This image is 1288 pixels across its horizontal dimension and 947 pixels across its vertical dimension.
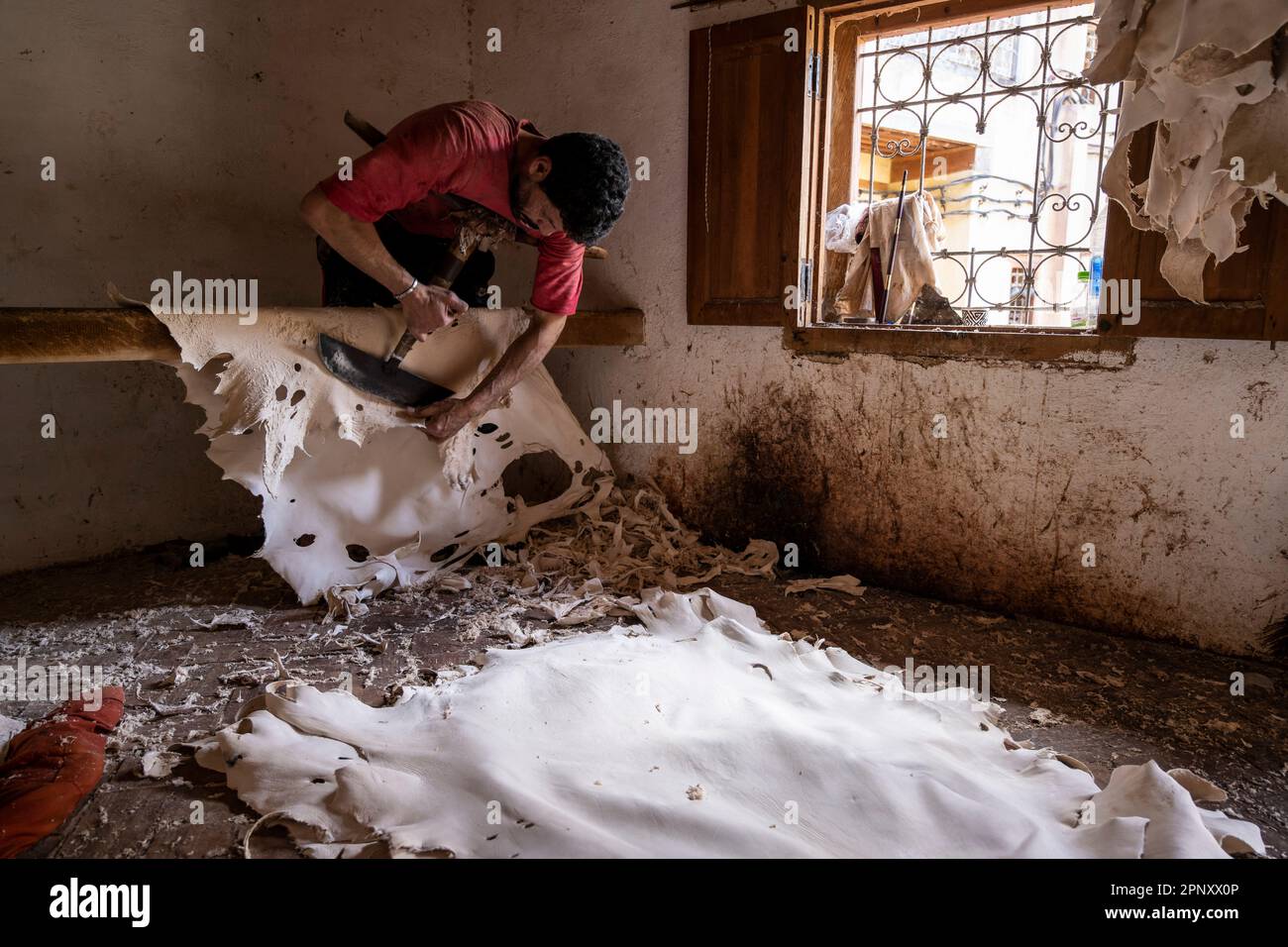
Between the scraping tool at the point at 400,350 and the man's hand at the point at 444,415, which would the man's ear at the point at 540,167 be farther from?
the man's hand at the point at 444,415

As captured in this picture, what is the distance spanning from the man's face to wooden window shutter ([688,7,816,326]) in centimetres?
112

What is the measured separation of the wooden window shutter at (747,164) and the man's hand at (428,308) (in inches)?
48.2

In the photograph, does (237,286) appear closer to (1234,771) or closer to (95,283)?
(95,283)

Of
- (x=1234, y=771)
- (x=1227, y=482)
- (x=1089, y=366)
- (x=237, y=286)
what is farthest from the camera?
(x=237, y=286)

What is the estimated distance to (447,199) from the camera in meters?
2.79

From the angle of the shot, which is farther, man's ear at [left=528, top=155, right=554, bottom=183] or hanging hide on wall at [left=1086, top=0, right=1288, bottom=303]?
man's ear at [left=528, top=155, right=554, bottom=183]

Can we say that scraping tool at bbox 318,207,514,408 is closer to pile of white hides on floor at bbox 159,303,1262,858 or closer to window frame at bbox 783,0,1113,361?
pile of white hides on floor at bbox 159,303,1262,858

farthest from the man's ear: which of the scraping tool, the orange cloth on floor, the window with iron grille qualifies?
the orange cloth on floor

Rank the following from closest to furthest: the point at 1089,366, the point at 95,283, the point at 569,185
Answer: the point at 569,185 → the point at 1089,366 → the point at 95,283

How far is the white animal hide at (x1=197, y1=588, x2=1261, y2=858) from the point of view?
1.60 metres

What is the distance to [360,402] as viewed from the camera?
2.90 meters

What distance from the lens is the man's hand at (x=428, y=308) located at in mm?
2742

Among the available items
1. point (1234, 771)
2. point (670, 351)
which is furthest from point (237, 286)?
point (1234, 771)

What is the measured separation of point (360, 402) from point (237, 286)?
1400 millimetres
